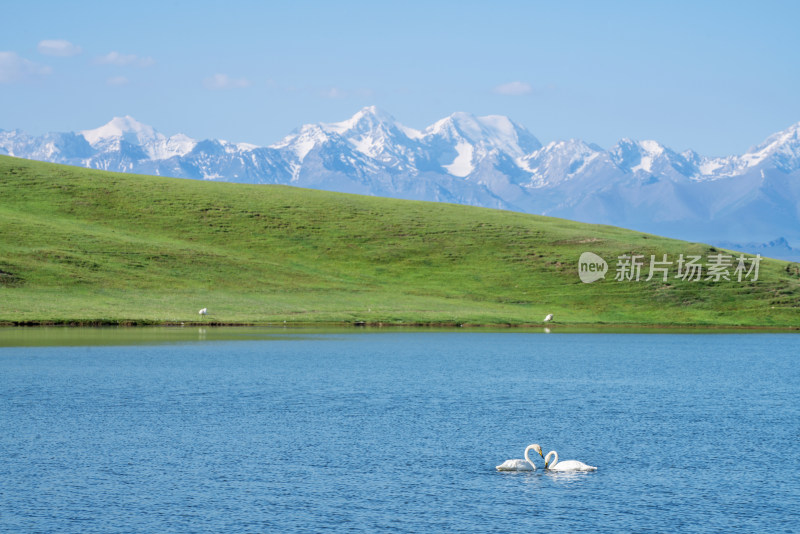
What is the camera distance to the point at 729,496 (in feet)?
99.2

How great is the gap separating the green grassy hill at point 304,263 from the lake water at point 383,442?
32.8 meters

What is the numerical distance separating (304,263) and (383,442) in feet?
294

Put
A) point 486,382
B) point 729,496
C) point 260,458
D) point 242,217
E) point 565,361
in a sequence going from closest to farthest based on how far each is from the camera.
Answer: point 729,496, point 260,458, point 486,382, point 565,361, point 242,217

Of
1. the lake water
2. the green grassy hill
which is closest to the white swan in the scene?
the lake water

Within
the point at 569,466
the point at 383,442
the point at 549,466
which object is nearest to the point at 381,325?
the point at 383,442

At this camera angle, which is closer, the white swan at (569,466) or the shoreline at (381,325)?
the white swan at (569,466)

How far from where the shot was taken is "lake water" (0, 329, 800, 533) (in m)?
28.1

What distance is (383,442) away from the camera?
37562mm

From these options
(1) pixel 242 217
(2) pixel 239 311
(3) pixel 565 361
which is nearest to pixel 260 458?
(3) pixel 565 361

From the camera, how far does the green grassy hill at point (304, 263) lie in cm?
10062

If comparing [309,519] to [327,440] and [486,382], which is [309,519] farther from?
[486,382]

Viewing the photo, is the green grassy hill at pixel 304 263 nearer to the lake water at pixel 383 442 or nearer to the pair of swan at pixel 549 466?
the lake water at pixel 383 442

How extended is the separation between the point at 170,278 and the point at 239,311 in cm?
1695

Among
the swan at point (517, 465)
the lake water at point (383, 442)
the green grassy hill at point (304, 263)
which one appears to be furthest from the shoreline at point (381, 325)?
the swan at point (517, 465)
